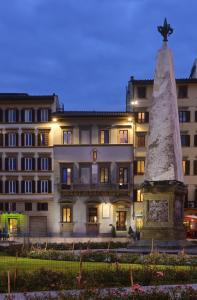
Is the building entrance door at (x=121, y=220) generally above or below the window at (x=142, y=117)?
below

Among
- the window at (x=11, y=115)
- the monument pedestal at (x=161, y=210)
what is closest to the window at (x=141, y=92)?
the window at (x=11, y=115)

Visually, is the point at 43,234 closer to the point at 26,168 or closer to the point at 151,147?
the point at 26,168

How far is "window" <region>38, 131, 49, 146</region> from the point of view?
7531cm

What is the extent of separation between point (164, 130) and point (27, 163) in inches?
1741

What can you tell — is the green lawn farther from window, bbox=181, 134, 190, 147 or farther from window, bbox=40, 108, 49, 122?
window, bbox=40, 108, 49, 122

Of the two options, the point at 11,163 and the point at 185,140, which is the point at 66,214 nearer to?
the point at 11,163

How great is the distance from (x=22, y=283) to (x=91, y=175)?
2239 inches

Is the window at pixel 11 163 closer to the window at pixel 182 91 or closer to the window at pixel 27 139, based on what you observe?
the window at pixel 27 139

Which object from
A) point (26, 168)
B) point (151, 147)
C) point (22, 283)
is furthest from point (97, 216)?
point (22, 283)

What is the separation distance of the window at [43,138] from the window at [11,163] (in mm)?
3665

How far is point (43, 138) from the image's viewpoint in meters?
75.4

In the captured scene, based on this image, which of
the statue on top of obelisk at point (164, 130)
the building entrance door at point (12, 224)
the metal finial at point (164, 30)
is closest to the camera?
the statue on top of obelisk at point (164, 130)

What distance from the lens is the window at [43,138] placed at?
75312mm

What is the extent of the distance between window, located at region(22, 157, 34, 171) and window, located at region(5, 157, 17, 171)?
106 cm
